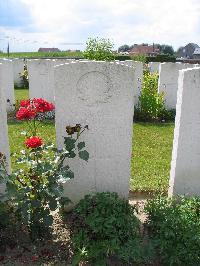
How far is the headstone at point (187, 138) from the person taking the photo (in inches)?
166

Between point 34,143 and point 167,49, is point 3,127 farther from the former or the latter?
point 167,49

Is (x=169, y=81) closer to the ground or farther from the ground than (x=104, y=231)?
farther from the ground

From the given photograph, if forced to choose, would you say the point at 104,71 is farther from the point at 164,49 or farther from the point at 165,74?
the point at 164,49

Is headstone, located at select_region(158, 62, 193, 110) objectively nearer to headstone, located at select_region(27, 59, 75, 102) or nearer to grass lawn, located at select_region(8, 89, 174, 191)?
grass lawn, located at select_region(8, 89, 174, 191)

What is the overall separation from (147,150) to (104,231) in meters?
3.50

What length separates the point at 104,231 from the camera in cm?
362

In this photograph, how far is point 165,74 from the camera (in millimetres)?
9812

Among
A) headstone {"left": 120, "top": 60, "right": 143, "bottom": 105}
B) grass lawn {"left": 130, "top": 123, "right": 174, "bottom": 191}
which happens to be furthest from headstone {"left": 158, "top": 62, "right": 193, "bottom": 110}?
grass lawn {"left": 130, "top": 123, "right": 174, "bottom": 191}

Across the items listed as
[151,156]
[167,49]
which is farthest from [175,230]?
[167,49]

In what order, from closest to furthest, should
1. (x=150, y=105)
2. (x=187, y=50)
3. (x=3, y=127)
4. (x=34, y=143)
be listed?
(x=34, y=143)
(x=3, y=127)
(x=150, y=105)
(x=187, y=50)

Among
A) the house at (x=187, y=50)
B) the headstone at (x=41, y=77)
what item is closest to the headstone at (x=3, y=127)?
the headstone at (x=41, y=77)

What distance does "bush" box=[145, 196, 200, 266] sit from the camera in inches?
135

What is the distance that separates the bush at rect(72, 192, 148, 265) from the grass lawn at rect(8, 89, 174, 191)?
1.35 meters

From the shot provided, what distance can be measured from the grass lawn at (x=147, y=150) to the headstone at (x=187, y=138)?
570 millimetres
